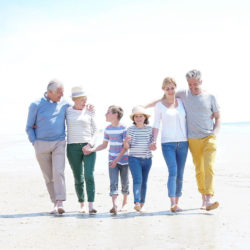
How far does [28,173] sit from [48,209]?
490cm

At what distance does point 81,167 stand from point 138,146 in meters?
0.92

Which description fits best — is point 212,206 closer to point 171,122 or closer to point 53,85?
point 171,122

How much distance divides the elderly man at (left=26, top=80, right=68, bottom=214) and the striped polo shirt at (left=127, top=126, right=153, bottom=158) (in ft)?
3.50

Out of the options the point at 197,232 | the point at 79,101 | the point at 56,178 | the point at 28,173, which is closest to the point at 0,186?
the point at 28,173

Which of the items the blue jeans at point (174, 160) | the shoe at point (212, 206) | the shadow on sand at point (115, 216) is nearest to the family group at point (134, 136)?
the blue jeans at point (174, 160)

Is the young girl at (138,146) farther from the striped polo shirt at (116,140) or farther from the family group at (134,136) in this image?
the striped polo shirt at (116,140)

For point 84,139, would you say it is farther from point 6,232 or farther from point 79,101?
point 6,232

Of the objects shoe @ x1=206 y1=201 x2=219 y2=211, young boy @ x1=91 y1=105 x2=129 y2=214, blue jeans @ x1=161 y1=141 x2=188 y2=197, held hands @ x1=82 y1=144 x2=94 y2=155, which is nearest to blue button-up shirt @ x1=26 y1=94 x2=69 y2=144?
held hands @ x1=82 y1=144 x2=94 y2=155

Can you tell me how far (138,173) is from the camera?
6.16 metres

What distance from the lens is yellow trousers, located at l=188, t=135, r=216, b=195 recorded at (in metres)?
6.15

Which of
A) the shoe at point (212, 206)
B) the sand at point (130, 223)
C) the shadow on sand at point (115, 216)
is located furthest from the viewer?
the shadow on sand at point (115, 216)

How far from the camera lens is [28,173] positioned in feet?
37.7

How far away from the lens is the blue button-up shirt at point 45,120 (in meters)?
6.31

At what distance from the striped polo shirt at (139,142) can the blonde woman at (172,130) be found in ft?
0.48
